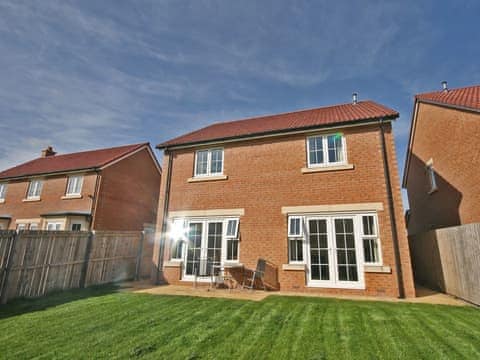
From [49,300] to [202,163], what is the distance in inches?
295

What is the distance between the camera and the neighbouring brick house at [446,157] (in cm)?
981

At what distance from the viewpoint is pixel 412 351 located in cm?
400

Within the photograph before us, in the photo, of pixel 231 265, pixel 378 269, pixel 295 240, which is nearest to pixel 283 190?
pixel 295 240

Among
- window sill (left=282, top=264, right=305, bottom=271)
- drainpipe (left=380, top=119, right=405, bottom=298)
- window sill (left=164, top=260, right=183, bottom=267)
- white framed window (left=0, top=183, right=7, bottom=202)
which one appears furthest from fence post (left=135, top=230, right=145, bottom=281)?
white framed window (left=0, top=183, right=7, bottom=202)

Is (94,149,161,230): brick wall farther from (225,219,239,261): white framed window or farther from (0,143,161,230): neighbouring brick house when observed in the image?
(225,219,239,261): white framed window

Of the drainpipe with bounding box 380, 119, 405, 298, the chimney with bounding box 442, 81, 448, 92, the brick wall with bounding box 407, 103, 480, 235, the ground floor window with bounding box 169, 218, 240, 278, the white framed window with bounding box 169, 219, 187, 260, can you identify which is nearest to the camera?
the drainpipe with bounding box 380, 119, 405, 298

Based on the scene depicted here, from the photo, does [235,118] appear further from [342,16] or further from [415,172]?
[415,172]

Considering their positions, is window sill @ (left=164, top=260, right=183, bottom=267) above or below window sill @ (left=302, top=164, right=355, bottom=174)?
below

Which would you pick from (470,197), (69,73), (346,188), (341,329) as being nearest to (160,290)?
(341,329)

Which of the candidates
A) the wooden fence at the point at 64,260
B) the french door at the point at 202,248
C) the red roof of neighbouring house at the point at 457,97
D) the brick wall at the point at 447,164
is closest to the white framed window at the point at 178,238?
the french door at the point at 202,248

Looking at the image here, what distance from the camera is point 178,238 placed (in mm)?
10984

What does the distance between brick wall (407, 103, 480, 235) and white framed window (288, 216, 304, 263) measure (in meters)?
6.97

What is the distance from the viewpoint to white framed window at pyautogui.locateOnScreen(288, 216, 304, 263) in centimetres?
914

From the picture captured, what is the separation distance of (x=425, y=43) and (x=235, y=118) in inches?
406
